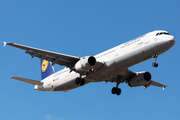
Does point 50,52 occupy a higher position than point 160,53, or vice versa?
point 50,52

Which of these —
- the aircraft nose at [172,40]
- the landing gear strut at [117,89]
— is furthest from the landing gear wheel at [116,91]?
the aircraft nose at [172,40]

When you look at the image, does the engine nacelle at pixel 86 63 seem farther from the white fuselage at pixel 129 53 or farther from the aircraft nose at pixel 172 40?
the aircraft nose at pixel 172 40

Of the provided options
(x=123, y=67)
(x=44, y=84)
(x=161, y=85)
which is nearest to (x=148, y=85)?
(x=161, y=85)

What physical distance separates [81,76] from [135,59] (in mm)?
7137

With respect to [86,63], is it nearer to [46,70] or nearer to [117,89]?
[117,89]

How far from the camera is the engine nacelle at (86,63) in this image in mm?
33219

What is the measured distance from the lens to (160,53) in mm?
32094

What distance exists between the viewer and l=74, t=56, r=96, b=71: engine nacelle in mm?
33219

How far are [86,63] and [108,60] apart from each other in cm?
248

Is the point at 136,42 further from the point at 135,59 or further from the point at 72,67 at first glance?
the point at 72,67

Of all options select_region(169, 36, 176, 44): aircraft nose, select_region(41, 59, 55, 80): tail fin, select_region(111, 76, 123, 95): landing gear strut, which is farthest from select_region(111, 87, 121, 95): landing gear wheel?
select_region(169, 36, 176, 44): aircraft nose

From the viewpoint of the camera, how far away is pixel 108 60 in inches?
1318

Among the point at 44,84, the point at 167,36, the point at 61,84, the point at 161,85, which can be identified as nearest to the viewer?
the point at 167,36

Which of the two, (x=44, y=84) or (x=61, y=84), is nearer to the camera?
(x=61, y=84)
